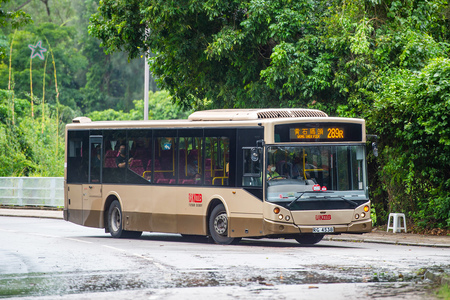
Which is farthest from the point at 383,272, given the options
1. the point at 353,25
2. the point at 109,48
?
the point at 109,48

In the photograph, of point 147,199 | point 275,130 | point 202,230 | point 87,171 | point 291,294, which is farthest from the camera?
point 87,171

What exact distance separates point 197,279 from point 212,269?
1.27 meters

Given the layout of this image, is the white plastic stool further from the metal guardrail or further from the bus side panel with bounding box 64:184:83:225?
the metal guardrail

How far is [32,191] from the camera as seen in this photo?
122 feet

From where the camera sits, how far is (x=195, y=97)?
28.9 m

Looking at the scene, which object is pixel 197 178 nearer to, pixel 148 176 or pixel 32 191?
pixel 148 176

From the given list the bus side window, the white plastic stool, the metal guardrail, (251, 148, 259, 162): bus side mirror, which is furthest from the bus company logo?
the metal guardrail

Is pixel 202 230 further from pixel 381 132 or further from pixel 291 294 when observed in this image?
pixel 291 294

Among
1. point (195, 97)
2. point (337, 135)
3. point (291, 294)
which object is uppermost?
point (195, 97)

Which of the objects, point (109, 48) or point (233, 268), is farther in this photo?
point (109, 48)

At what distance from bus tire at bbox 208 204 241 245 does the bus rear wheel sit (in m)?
3.47

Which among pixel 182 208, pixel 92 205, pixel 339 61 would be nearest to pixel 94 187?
pixel 92 205

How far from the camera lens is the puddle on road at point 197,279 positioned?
36.8 ft

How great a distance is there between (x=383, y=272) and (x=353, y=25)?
10.9 metres
